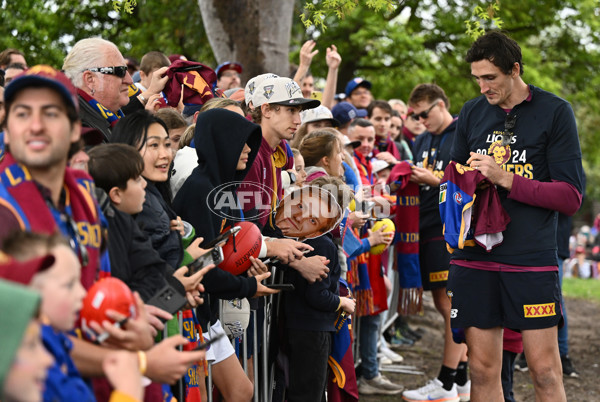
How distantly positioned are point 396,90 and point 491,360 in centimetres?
1319

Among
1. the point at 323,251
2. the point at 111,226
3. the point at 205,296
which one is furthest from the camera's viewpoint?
the point at 323,251

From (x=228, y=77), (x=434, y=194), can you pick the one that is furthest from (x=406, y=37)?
(x=434, y=194)

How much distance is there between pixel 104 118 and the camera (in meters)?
4.44

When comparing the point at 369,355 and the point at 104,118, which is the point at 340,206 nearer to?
the point at 104,118

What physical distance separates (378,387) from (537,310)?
2780 millimetres

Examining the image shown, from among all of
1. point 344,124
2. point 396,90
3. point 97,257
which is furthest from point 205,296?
point 396,90

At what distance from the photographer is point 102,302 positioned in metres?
2.52

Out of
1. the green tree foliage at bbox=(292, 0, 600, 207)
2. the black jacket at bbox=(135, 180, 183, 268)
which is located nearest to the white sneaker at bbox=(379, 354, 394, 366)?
the black jacket at bbox=(135, 180, 183, 268)

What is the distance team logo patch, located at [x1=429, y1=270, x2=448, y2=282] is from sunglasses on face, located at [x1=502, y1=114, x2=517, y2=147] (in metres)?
2.70

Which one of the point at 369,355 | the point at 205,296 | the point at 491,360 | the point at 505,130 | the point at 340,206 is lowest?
the point at 369,355

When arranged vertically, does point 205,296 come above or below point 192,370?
above

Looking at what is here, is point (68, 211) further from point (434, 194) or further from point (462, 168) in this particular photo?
point (434, 194)

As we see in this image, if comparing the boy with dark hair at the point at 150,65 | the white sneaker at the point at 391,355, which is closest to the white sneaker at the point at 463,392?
the white sneaker at the point at 391,355

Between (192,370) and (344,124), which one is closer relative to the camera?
(192,370)
